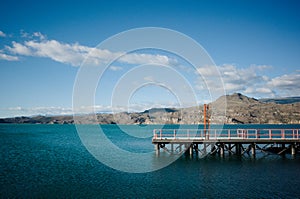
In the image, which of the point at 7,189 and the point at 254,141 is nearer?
the point at 7,189

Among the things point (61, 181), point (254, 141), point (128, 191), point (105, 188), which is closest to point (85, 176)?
point (61, 181)

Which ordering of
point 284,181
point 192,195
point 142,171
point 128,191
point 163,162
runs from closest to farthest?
point 192,195 → point 128,191 → point 284,181 → point 142,171 → point 163,162

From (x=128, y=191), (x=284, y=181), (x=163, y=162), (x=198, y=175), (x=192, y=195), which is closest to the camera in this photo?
(x=192, y=195)

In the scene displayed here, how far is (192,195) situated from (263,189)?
6.39 metres

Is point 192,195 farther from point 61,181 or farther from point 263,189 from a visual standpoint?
point 61,181

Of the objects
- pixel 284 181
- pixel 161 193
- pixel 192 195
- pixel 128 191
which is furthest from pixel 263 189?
pixel 128 191

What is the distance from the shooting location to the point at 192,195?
21516mm

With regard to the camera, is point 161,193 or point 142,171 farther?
point 142,171

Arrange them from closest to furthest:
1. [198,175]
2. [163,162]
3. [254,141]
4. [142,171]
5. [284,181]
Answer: [284,181], [198,175], [142,171], [163,162], [254,141]

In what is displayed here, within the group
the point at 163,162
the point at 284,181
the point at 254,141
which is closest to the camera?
the point at 284,181

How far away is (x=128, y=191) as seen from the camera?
22922mm

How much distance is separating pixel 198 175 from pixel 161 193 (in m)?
7.48

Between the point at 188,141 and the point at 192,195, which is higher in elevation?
the point at 188,141

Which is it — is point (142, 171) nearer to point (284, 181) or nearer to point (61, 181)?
point (61, 181)
